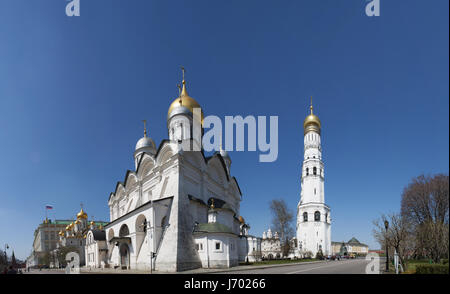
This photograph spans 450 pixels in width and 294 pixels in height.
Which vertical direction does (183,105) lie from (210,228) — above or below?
above

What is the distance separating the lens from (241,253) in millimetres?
36094

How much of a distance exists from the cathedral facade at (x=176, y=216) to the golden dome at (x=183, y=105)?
15cm

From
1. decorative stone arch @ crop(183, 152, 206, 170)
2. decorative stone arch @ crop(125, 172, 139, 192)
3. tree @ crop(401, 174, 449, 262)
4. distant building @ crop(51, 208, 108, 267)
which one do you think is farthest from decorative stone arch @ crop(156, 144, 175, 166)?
distant building @ crop(51, 208, 108, 267)

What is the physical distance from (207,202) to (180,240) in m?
7.42

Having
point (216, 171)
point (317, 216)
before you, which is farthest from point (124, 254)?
point (317, 216)

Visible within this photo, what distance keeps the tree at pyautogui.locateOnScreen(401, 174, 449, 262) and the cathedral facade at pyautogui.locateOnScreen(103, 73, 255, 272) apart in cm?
2136

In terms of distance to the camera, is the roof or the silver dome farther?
the silver dome

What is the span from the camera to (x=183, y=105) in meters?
34.3

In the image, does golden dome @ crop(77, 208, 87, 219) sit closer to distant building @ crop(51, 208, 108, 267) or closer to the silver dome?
distant building @ crop(51, 208, 108, 267)

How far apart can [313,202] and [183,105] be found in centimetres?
3595

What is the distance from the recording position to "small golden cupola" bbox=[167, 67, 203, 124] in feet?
109

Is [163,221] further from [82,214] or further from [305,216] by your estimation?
[82,214]

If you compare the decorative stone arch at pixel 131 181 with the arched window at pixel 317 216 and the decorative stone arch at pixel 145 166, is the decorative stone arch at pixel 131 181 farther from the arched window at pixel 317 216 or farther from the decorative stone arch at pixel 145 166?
the arched window at pixel 317 216
